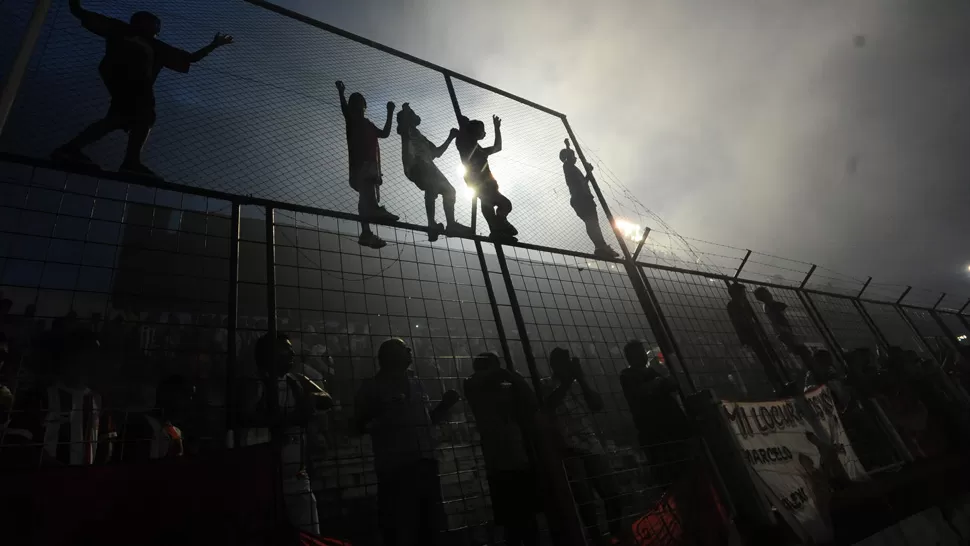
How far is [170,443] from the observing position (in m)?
2.64

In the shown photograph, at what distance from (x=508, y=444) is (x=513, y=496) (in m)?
0.36

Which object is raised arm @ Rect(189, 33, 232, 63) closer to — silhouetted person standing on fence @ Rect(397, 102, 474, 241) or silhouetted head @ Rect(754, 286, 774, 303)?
silhouetted person standing on fence @ Rect(397, 102, 474, 241)

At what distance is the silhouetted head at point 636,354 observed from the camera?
4.73 m

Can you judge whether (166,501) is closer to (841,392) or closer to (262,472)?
(262,472)

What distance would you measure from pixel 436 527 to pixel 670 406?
252 centimetres

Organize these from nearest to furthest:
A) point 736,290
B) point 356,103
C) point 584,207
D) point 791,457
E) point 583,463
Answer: point 583,463 < point 791,457 < point 356,103 < point 736,290 < point 584,207

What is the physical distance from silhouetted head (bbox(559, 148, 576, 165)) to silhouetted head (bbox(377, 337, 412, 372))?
14.5 ft

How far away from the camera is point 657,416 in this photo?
13.8 ft

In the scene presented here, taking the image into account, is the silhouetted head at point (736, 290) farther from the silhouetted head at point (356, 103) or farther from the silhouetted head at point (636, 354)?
the silhouetted head at point (356, 103)

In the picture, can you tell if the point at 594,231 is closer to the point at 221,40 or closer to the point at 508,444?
the point at 508,444

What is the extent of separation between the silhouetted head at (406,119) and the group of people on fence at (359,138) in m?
0.01

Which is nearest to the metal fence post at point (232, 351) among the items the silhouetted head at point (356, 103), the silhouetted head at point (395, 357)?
the silhouetted head at point (395, 357)

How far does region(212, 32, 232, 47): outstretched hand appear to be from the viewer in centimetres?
371

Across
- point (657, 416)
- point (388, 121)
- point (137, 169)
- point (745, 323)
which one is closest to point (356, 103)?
point (388, 121)
